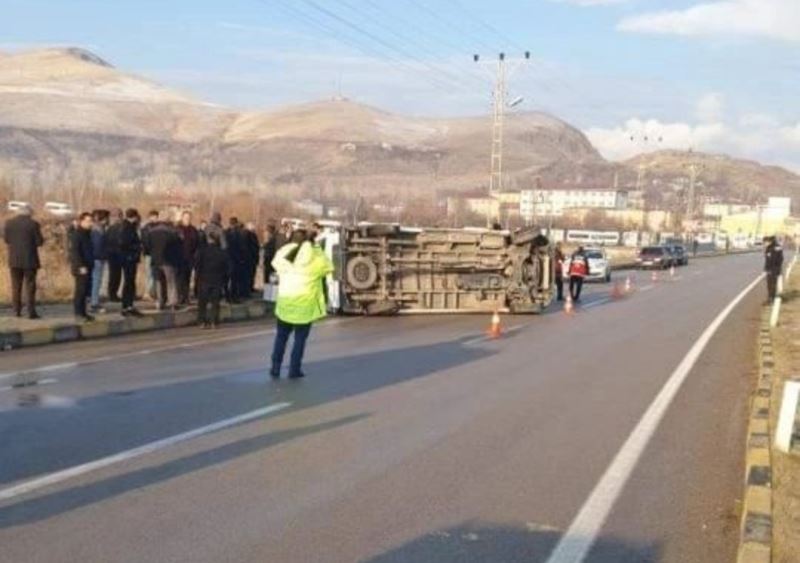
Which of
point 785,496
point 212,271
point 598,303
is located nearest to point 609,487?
point 785,496

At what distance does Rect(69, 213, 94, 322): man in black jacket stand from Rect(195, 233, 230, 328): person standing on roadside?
185 cm

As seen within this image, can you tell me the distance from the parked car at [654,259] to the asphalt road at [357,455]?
46957 mm

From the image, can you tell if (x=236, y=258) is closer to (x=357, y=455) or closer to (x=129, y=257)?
(x=129, y=257)

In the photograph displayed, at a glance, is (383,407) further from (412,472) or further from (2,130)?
(2,130)

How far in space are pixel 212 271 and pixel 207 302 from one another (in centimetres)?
92

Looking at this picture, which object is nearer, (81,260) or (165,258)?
(81,260)

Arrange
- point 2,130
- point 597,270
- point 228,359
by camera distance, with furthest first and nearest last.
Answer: point 2,130 → point 597,270 → point 228,359

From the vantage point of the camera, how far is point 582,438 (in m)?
9.48

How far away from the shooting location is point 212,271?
18250mm

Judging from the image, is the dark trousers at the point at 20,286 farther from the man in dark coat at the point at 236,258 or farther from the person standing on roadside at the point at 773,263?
the person standing on roadside at the point at 773,263

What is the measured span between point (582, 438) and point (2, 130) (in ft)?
494

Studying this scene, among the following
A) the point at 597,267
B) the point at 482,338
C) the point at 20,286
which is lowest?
the point at 597,267

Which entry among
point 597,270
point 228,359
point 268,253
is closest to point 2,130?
point 597,270

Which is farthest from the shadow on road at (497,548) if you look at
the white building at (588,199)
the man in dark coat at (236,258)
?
the white building at (588,199)
